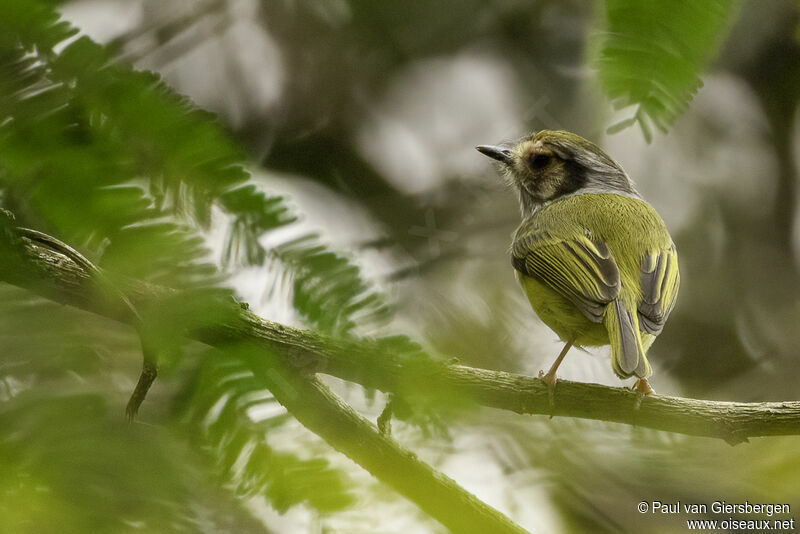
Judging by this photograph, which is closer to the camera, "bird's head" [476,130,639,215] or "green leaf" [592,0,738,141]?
"green leaf" [592,0,738,141]

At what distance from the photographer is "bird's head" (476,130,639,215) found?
181 inches

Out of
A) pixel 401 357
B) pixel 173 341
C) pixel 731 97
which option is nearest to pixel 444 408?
pixel 401 357

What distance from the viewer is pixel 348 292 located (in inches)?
20.4

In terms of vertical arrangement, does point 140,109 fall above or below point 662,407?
above

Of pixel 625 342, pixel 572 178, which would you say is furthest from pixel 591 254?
pixel 572 178

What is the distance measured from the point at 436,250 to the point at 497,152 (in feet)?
2.14

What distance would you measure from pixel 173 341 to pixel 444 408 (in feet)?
0.59

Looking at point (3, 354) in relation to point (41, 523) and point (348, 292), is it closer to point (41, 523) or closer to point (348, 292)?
point (41, 523)

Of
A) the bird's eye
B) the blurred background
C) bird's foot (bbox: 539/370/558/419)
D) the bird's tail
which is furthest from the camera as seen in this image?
the bird's eye

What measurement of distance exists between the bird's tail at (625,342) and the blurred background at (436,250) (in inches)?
3.4

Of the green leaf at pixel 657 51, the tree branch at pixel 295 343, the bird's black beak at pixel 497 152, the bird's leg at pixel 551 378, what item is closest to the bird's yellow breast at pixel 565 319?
the bird's leg at pixel 551 378

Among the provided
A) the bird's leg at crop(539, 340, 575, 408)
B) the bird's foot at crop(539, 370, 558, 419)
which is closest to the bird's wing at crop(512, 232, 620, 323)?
the bird's leg at crop(539, 340, 575, 408)

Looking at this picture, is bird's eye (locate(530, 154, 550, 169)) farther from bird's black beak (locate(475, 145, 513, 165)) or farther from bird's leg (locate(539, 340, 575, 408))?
bird's leg (locate(539, 340, 575, 408))

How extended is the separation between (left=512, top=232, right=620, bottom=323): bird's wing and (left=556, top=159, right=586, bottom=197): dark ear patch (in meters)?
0.79
